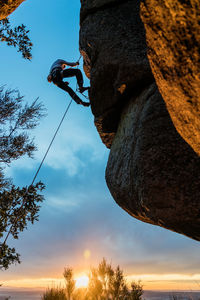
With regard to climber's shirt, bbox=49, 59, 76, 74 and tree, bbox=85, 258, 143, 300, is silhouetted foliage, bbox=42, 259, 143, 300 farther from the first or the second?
climber's shirt, bbox=49, 59, 76, 74

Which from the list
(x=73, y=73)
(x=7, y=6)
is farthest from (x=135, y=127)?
(x=73, y=73)

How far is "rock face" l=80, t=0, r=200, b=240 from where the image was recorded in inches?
123

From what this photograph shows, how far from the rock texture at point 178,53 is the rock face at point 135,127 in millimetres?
94

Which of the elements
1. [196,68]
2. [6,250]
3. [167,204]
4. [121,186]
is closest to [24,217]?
[6,250]

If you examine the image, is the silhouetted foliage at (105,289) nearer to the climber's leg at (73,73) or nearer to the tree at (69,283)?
the tree at (69,283)

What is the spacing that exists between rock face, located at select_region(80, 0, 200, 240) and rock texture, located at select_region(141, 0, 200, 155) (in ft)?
0.31

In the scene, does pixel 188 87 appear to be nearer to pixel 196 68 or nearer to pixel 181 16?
pixel 196 68

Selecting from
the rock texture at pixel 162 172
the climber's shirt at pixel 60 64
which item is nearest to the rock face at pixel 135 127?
the rock texture at pixel 162 172

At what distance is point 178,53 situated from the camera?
1.74m

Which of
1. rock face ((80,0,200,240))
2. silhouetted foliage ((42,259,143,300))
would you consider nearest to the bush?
silhouetted foliage ((42,259,143,300))

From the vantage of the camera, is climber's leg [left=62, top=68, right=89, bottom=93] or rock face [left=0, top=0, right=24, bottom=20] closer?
rock face [left=0, top=0, right=24, bottom=20]

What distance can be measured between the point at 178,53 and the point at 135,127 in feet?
7.51

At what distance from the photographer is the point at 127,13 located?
187 inches

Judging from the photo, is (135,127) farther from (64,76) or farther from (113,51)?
(64,76)
